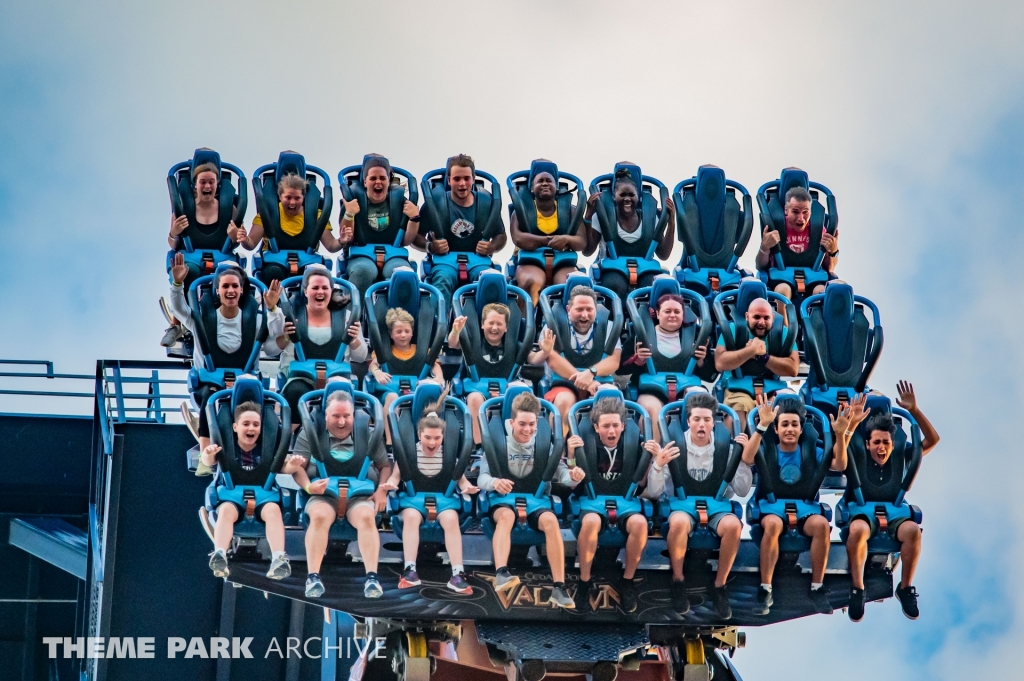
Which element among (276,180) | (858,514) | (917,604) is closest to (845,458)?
(858,514)

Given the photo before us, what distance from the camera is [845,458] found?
9.79 m

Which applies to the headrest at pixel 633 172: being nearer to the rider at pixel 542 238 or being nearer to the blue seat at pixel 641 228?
the blue seat at pixel 641 228

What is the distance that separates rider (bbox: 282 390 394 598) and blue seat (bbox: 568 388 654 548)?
113 cm

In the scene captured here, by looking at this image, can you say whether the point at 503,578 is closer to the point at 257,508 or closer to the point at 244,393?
the point at 257,508

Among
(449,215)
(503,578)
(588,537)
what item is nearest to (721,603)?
(588,537)

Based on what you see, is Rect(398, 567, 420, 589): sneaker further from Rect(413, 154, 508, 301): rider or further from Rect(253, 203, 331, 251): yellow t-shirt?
Rect(253, 203, 331, 251): yellow t-shirt

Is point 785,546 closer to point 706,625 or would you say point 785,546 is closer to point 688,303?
point 706,625

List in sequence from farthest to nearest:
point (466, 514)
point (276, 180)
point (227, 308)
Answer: point (276, 180) → point (227, 308) → point (466, 514)

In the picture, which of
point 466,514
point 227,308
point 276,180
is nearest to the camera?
point 466,514

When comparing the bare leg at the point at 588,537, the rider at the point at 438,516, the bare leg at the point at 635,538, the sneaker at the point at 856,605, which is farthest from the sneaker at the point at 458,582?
the sneaker at the point at 856,605

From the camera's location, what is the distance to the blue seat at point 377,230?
1100 cm

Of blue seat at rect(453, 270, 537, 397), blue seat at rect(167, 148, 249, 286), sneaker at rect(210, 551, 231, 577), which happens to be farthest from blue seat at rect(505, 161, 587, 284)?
sneaker at rect(210, 551, 231, 577)

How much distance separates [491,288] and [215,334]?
5.30 feet

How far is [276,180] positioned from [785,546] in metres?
3.95
